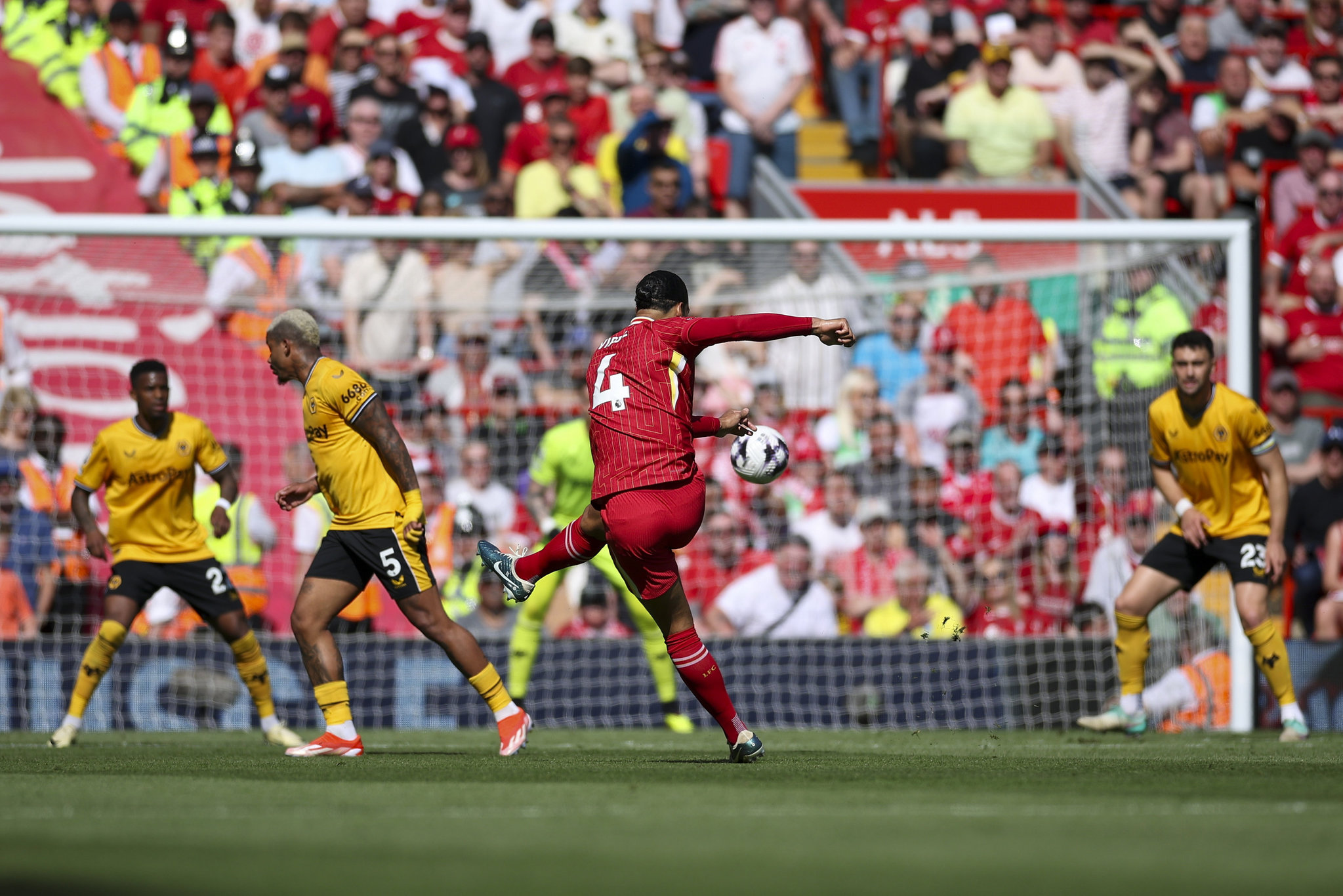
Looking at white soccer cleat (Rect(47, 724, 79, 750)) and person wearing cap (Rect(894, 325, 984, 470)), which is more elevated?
person wearing cap (Rect(894, 325, 984, 470))

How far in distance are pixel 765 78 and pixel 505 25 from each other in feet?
9.29

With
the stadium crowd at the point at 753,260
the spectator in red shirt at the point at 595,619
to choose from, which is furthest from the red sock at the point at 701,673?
the spectator in red shirt at the point at 595,619

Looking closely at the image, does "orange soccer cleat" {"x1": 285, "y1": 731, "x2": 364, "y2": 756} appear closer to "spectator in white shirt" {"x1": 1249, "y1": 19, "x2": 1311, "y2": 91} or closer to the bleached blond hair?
the bleached blond hair

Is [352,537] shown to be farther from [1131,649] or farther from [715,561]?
[715,561]

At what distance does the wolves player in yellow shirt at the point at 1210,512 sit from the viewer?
9922 millimetres

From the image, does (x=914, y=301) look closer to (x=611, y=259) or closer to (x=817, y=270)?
(x=817, y=270)

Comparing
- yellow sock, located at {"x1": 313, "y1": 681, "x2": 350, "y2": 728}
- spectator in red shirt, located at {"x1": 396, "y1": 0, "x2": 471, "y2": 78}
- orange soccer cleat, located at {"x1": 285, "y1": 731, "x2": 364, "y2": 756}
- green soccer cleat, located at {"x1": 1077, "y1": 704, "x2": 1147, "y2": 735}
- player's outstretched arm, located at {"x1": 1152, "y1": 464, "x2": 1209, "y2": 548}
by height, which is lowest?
green soccer cleat, located at {"x1": 1077, "y1": 704, "x2": 1147, "y2": 735}

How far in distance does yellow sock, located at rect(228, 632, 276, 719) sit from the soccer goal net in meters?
1.95

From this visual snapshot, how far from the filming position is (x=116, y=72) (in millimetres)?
15969

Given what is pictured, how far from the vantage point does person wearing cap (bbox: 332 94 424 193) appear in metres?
15.9

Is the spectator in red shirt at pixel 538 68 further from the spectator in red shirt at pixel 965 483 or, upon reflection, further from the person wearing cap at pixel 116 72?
the spectator in red shirt at pixel 965 483

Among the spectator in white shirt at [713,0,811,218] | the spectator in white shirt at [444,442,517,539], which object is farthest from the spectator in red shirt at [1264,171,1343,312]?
the spectator in white shirt at [444,442,517,539]

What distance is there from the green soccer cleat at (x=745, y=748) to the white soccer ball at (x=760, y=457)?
1.17m

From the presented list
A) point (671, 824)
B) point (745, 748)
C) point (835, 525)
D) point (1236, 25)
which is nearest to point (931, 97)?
point (1236, 25)
